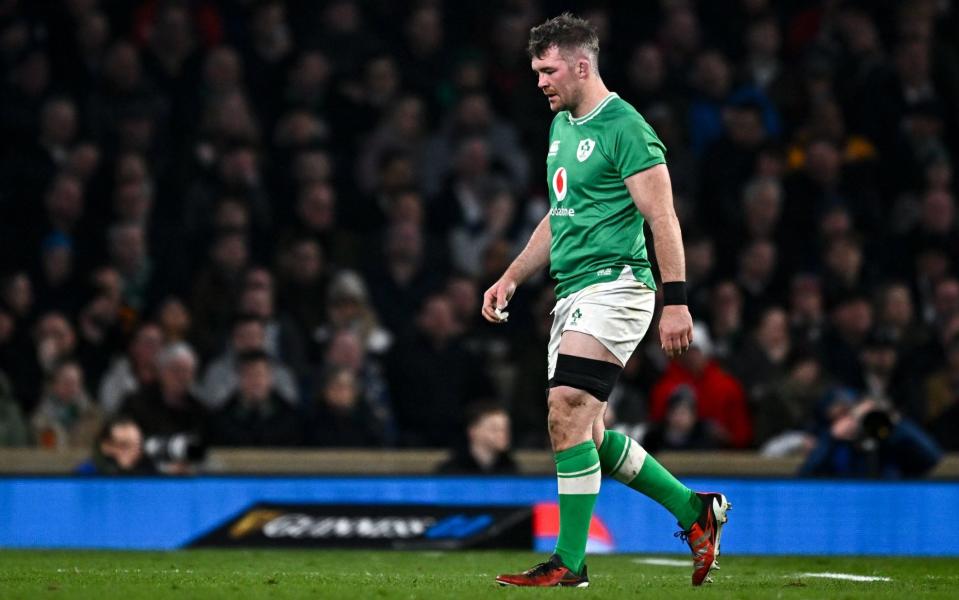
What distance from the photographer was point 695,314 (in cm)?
1338

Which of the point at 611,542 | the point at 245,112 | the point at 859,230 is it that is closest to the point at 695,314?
the point at 859,230

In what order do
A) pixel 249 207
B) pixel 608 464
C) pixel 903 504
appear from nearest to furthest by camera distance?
pixel 608 464
pixel 903 504
pixel 249 207

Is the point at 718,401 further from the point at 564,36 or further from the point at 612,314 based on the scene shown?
the point at 564,36

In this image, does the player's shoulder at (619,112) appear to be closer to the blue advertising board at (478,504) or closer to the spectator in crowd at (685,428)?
the blue advertising board at (478,504)

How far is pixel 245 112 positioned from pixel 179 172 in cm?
71

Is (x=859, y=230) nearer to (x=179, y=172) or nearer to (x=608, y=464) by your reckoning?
(x=179, y=172)

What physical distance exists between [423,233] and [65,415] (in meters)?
3.30

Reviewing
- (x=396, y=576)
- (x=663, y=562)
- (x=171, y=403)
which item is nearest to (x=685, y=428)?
(x=663, y=562)

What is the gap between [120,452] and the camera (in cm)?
1109

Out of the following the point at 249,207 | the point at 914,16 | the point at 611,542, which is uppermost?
the point at 914,16

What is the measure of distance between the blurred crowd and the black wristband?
14.8 feet

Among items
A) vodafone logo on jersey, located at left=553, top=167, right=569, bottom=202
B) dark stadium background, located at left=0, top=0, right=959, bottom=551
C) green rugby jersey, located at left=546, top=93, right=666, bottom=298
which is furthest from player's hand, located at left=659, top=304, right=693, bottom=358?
dark stadium background, located at left=0, top=0, right=959, bottom=551

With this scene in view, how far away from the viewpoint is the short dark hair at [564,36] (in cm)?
672

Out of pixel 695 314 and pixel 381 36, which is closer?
pixel 695 314
